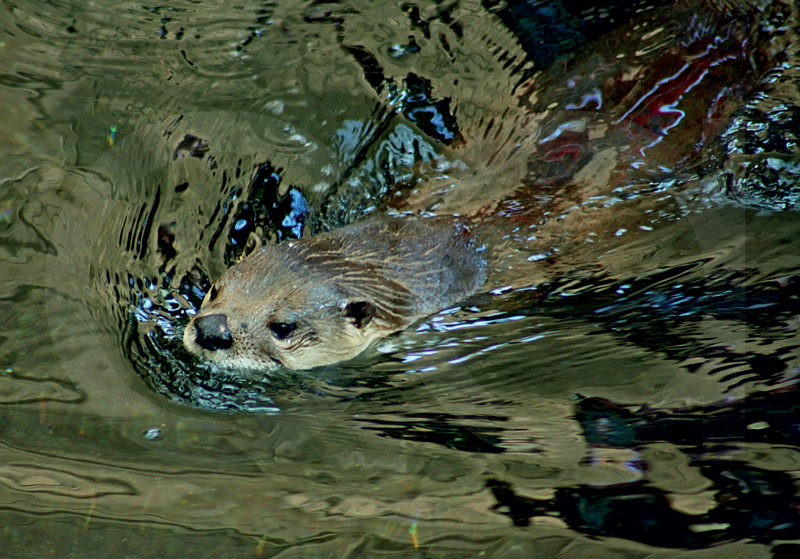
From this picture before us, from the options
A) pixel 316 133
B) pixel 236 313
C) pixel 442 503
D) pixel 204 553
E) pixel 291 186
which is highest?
pixel 316 133

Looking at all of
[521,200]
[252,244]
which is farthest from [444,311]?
[252,244]

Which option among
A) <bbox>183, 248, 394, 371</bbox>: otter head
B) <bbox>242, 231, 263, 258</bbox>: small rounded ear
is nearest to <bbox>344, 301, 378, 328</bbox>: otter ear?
<bbox>183, 248, 394, 371</bbox>: otter head

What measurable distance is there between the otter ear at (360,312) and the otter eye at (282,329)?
25cm

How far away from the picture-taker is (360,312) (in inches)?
114

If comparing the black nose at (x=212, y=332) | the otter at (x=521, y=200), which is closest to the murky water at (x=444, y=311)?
the otter at (x=521, y=200)

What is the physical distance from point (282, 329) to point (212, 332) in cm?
29

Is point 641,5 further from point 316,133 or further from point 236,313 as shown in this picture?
point 236,313

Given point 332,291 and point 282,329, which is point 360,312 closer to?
point 332,291

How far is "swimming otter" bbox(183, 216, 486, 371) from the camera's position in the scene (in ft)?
8.77

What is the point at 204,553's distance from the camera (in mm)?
1871

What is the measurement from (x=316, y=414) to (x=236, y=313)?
51 centimetres

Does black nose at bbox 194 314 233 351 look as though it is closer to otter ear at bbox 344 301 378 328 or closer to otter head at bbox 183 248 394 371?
otter head at bbox 183 248 394 371

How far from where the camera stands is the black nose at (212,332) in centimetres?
257

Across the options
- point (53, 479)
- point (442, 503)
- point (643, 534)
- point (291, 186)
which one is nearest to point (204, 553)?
point (53, 479)
